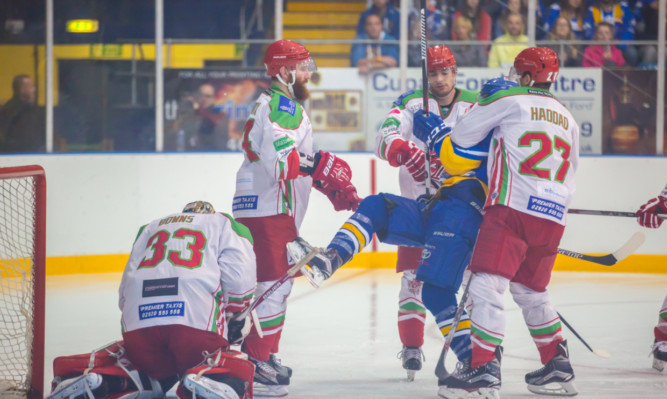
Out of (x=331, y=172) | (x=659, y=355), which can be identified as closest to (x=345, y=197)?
(x=331, y=172)

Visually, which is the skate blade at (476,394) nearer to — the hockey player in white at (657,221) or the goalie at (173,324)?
the goalie at (173,324)

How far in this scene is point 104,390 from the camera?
3393mm

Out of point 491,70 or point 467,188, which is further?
point 491,70

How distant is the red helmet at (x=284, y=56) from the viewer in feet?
14.2

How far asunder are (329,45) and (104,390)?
5.07 m

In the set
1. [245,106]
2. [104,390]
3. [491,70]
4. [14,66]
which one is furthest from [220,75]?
[104,390]

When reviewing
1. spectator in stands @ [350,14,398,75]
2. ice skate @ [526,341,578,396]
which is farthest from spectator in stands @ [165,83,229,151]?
ice skate @ [526,341,578,396]

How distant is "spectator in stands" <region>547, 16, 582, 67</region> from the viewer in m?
8.04

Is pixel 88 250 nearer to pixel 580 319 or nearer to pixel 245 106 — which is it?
pixel 245 106

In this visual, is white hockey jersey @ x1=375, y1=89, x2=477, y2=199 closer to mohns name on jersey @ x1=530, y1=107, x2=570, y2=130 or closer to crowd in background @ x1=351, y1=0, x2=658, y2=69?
mohns name on jersey @ x1=530, y1=107, x2=570, y2=130

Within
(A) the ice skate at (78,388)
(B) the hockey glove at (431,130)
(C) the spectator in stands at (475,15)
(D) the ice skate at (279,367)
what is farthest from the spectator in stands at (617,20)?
(A) the ice skate at (78,388)

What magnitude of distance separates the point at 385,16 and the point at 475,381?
4.87 m

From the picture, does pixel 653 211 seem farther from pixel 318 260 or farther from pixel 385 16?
pixel 385 16

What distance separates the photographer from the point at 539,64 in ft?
12.6
